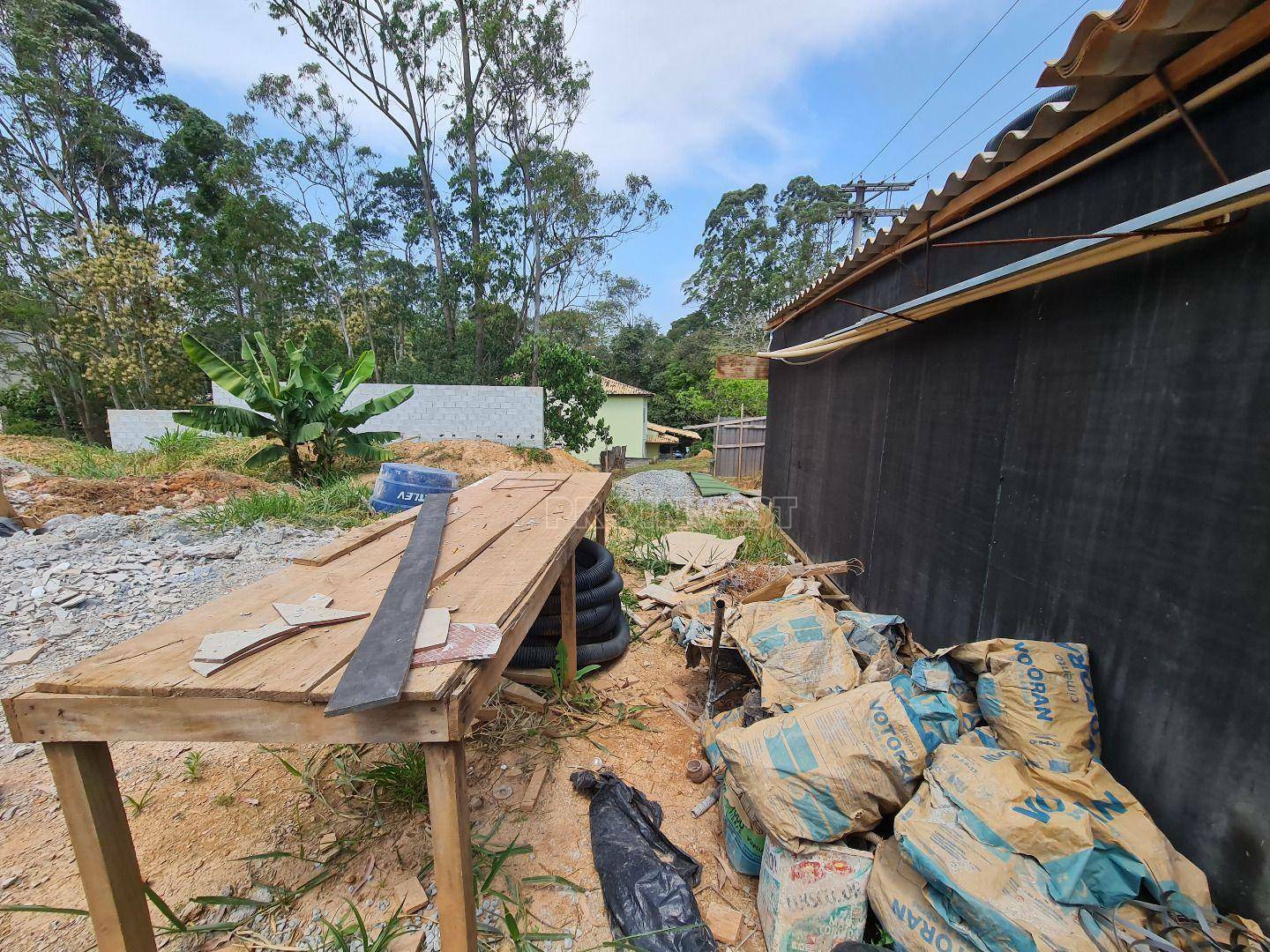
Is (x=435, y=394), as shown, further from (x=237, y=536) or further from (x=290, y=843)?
(x=290, y=843)

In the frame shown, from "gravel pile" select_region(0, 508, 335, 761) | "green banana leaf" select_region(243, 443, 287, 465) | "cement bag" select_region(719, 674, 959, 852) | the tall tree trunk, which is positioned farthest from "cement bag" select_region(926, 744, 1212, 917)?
the tall tree trunk

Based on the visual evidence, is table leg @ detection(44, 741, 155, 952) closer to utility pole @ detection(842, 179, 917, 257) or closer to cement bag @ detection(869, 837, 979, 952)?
cement bag @ detection(869, 837, 979, 952)

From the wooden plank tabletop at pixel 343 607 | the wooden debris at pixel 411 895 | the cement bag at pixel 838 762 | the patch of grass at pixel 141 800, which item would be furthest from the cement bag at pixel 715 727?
the patch of grass at pixel 141 800

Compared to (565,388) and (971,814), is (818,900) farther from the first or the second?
(565,388)

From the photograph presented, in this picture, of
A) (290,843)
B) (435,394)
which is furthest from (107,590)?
(435,394)

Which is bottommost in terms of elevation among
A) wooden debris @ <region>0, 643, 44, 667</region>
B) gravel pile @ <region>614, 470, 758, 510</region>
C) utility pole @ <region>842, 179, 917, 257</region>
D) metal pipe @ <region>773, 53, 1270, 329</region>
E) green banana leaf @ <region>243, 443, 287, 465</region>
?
gravel pile @ <region>614, 470, 758, 510</region>

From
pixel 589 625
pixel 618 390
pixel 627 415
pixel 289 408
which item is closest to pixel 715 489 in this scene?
pixel 589 625

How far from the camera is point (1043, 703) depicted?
1789 millimetres

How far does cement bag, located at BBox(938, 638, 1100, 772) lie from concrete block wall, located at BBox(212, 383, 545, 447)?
39.9ft

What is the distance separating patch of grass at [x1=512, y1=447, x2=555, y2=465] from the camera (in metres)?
12.2

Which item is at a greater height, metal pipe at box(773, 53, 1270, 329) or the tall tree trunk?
the tall tree trunk

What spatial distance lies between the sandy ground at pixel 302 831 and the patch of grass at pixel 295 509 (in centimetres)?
365

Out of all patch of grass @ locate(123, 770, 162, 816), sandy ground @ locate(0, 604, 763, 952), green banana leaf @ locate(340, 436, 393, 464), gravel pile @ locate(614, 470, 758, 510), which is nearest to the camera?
sandy ground @ locate(0, 604, 763, 952)

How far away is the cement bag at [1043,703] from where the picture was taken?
67.4 inches
